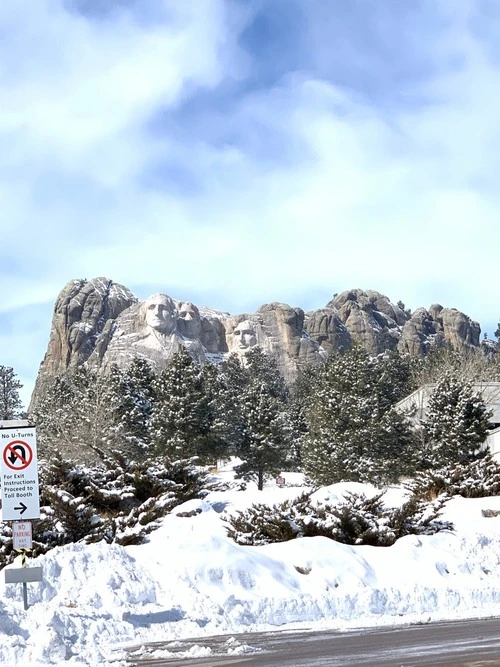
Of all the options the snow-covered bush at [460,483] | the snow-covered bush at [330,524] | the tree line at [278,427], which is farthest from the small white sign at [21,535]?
the tree line at [278,427]

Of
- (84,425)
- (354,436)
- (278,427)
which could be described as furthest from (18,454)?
(278,427)

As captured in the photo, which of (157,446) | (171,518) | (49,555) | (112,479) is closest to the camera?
(49,555)

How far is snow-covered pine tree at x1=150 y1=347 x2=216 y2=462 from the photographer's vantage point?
1991 inches

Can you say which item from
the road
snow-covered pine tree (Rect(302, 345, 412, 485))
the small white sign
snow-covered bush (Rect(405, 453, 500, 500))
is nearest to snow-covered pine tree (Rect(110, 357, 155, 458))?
snow-covered pine tree (Rect(302, 345, 412, 485))

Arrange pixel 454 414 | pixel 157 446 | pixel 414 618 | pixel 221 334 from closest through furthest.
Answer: pixel 414 618 → pixel 454 414 → pixel 157 446 → pixel 221 334

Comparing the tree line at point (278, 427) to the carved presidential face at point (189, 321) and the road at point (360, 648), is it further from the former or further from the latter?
the carved presidential face at point (189, 321)

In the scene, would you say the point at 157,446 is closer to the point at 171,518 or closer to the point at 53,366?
the point at 171,518

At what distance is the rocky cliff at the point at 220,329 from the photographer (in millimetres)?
131750

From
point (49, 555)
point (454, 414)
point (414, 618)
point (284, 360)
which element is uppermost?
point (284, 360)

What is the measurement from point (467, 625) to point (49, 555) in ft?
21.2

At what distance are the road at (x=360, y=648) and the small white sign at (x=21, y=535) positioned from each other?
A: 101 inches

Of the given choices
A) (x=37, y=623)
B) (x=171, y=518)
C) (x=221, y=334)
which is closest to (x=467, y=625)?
(x=37, y=623)

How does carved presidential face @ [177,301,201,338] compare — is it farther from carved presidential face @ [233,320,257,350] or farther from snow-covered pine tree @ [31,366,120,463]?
snow-covered pine tree @ [31,366,120,463]

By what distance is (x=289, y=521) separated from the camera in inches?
658
